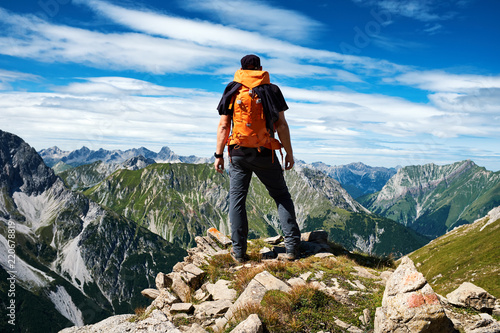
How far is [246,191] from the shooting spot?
1160 centimetres

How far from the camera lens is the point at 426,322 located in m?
6.70

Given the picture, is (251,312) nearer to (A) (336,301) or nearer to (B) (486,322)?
(A) (336,301)

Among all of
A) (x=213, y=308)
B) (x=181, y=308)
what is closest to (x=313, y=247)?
(x=213, y=308)

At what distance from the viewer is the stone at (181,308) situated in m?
9.09

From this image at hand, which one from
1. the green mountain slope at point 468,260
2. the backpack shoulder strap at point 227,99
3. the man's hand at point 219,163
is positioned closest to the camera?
→ the backpack shoulder strap at point 227,99

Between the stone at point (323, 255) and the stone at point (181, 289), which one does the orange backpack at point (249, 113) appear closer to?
the stone at point (181, 289)

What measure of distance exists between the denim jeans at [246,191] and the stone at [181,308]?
302 centimetres

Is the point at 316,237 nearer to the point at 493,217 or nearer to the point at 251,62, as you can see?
the point at 251,62

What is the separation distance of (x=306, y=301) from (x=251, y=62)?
779 centimetres

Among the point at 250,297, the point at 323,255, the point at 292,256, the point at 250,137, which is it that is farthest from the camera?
the point at 323,255

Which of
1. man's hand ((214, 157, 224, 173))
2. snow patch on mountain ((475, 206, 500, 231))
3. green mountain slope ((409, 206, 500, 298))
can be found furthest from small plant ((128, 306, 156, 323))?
snow patch on mountain ((475, 206, 500, 231))

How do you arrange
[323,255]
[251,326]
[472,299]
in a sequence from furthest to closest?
1. [323,255]
2. [472,299]
3. [251,326]

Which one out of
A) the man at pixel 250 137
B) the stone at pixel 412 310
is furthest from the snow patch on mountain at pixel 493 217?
the stone at pixel 412 310

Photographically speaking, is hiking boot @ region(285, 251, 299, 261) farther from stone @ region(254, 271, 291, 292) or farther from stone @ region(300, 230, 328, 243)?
stone @ region(300, 230, 328, 243)
